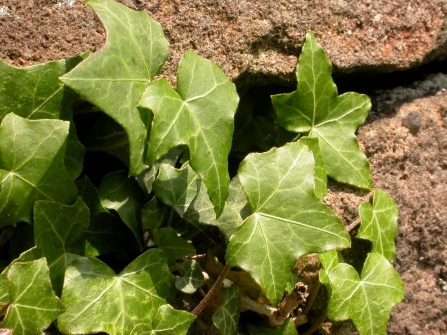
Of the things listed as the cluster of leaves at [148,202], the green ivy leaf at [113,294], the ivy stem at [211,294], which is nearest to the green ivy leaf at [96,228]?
the cluster of leaves at [148,202]

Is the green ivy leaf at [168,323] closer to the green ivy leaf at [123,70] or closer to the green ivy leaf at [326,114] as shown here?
the green ivy leaf at [123,70]

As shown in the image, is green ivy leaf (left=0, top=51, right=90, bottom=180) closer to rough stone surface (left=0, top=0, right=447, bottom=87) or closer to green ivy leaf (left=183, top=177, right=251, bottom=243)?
rough stone surface (left=0, top=0, right=447, bottom=87)

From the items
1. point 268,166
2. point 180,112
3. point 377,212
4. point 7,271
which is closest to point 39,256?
point 7,271

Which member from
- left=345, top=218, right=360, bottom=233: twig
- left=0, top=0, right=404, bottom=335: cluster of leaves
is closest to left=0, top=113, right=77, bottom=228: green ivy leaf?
left=0, top=0, right=404, bottom=335: cluster of leaves

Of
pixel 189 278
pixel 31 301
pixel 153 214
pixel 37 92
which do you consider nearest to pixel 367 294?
pixel 189 278

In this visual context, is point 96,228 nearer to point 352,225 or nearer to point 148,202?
point 148,202
